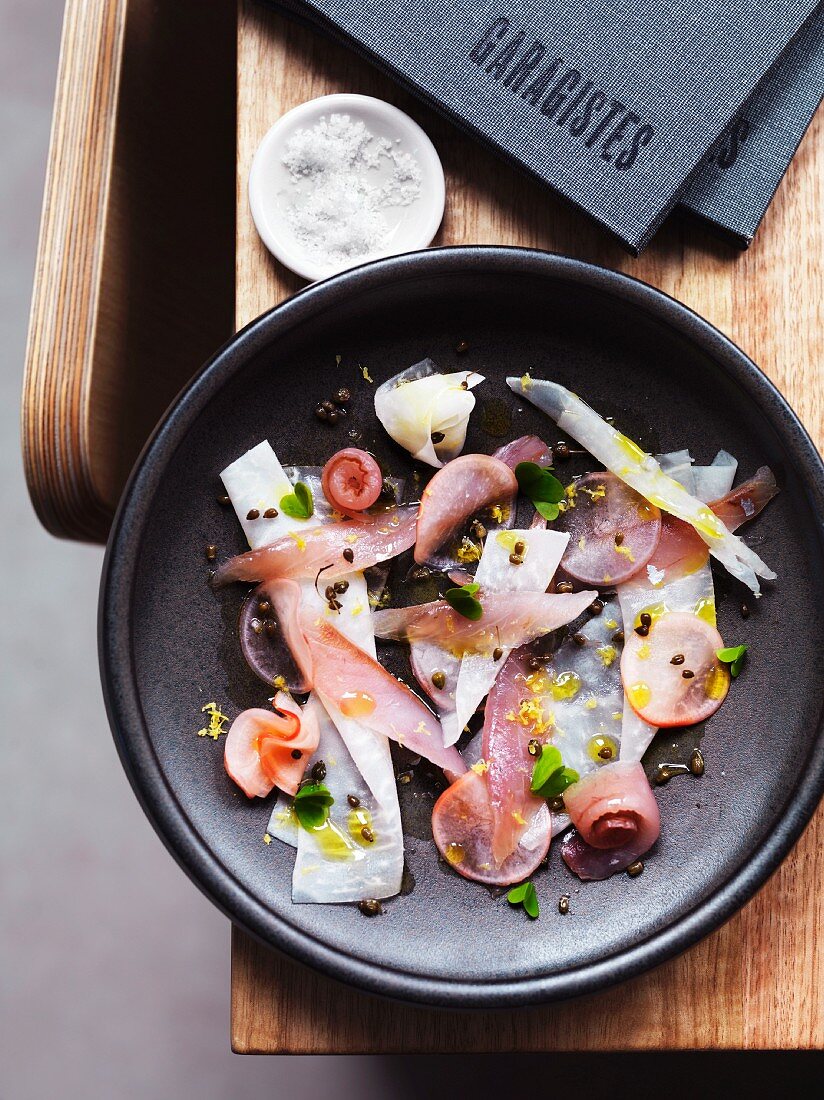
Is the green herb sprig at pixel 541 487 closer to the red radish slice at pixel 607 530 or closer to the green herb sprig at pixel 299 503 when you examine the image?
the red radish slice at pixel 607 530

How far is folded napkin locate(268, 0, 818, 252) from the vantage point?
111 cm

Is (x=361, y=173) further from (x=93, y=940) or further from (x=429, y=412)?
(x=93, y=940)

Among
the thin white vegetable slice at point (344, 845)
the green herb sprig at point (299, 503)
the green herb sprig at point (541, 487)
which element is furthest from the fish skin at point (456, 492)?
the thin white vegetable slice at point (344, 845)

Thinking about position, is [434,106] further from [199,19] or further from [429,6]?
[199,19]

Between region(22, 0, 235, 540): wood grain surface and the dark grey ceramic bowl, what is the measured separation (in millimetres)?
196

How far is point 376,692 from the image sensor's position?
114cm

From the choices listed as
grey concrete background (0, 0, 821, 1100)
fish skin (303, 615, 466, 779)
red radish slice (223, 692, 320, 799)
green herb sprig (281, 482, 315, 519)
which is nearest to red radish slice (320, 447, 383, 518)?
green herb sprig (281, 482, 315, 519)

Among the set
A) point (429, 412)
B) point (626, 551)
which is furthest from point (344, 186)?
point (626, 551)

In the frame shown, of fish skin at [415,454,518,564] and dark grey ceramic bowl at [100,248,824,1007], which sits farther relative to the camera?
fish skin at [415,454,518,564]

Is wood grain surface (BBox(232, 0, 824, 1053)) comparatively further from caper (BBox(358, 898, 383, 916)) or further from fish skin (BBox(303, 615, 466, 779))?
fish skin (BBox(303, 615, 466, 779))

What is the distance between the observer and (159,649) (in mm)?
1120

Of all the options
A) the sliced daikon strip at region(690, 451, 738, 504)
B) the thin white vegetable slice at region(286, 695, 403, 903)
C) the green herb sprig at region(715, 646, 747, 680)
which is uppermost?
the sliced daikon strip at region(690, 451, 738, 504)

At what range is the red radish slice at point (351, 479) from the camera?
114 cm

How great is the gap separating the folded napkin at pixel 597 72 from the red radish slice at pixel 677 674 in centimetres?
45
